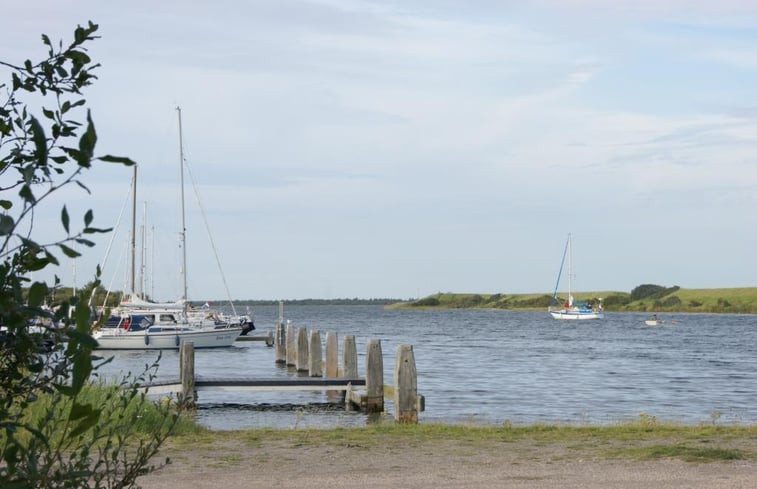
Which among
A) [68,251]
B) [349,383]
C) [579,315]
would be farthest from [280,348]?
[579,315]

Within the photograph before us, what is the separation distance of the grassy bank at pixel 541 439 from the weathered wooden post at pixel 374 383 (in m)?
4.87

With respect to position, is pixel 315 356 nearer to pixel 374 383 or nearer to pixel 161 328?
pixel 374 383

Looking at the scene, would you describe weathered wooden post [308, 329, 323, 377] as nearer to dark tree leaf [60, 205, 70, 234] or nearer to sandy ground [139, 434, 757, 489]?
sandy ground [139, 434, 757, 489]

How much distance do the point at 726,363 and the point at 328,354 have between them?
22.6 m

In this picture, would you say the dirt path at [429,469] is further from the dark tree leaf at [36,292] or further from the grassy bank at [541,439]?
the dark tree leaf at [36,292]

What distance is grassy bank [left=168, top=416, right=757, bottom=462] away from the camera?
38.3 ft

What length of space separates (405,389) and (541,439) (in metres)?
3.49

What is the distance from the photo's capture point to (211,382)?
70.7ft

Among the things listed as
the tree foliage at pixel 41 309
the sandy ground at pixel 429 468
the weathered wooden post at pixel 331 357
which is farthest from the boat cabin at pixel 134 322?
the tree foliage at pixel 41 309

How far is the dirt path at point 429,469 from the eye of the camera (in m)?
9.59

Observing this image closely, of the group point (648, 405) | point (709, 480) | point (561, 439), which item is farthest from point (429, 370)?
point (709, 480)

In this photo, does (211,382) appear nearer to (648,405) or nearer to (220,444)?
(220,444)

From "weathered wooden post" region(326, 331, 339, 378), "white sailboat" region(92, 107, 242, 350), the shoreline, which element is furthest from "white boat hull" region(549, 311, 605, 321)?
the shoreline

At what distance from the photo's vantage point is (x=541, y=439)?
13133 millimetres
